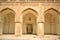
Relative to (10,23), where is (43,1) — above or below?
above

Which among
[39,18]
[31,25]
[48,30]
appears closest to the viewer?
[39,18]

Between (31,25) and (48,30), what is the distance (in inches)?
119

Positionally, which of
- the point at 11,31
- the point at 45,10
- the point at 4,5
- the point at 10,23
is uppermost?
the point at 4,5

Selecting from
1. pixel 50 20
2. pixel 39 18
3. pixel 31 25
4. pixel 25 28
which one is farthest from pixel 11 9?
pixel 50 20

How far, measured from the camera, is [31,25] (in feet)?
49.4

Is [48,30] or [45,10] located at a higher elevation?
[45,10]

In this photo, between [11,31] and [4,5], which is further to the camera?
[11,31]

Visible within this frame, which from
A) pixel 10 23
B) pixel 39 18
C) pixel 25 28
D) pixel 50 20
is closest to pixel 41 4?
pixel 39 18

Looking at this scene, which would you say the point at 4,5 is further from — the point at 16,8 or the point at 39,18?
the point at 39,18

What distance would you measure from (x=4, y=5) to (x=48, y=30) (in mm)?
7582

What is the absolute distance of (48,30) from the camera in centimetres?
1377

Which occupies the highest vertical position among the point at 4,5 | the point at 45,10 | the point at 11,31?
the point at 4,5

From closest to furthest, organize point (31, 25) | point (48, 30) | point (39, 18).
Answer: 1. point (39, 18)
2. point (48, 30)
3. point (31, 25)

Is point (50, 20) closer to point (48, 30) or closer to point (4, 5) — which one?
point (48, 30)
